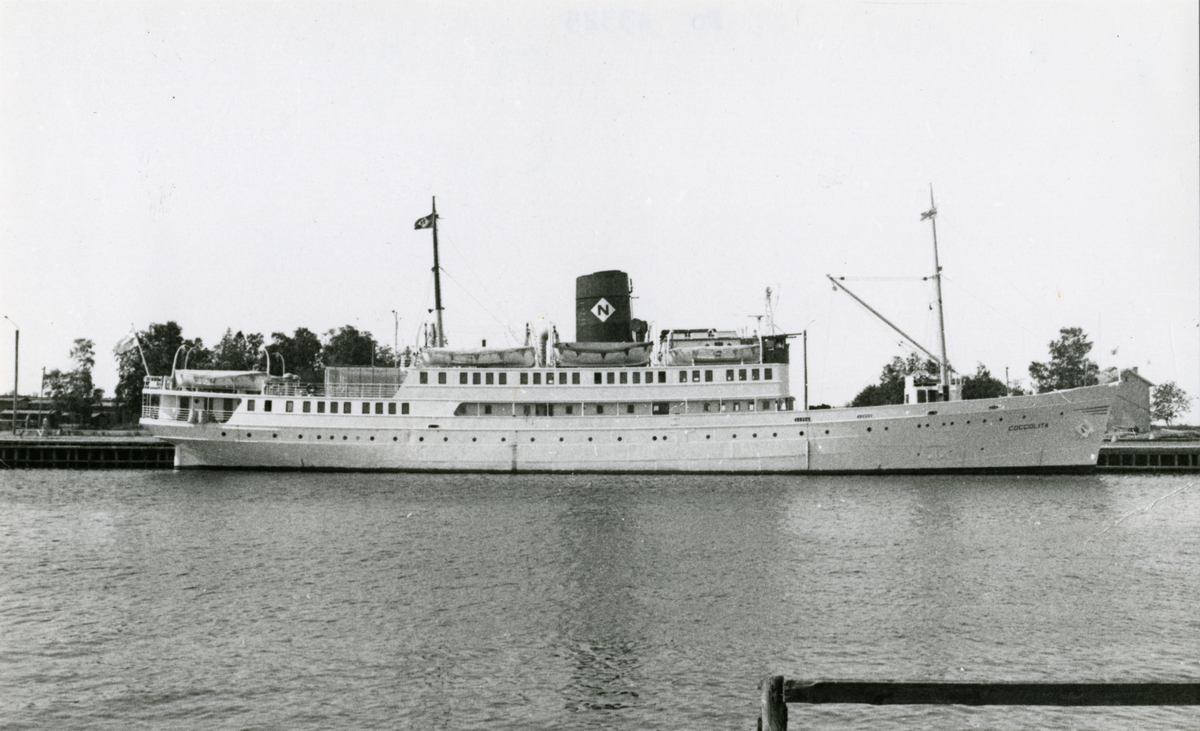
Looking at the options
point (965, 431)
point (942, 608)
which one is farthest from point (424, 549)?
point (965, 431)

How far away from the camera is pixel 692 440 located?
3347 cm

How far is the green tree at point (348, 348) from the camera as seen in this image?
7294 centimetres

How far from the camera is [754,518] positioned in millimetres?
21344

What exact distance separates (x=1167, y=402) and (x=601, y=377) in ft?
176

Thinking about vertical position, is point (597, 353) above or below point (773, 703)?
above

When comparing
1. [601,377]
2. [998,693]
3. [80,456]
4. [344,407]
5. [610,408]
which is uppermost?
[601,377]

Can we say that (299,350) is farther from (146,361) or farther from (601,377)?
(601,377)

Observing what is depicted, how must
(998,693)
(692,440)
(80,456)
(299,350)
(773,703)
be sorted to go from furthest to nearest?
(299,350) < (80,456) < (692,440) < (773,703) < (998,693)

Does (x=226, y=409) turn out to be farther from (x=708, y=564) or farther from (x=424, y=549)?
(x=708, y=564)

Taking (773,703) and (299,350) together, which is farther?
(299,350)

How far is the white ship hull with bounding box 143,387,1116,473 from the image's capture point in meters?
31.6

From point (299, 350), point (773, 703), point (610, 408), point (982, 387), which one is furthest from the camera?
point (299, 350)

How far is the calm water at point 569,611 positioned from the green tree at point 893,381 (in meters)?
42.3

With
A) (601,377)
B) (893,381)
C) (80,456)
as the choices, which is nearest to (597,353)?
(601,377)
